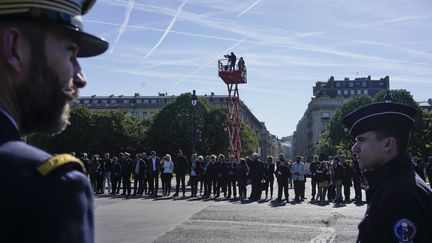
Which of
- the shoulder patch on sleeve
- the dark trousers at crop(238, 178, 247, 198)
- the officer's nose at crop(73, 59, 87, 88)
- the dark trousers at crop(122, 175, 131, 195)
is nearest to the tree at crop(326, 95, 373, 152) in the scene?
the dark trousers at crop(238, 178, 247, 198)

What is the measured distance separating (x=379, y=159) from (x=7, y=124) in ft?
8.21

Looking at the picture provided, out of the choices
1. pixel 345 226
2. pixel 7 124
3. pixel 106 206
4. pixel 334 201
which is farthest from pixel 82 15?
pixel 334 201

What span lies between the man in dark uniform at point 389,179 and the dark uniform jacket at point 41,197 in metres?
1.95

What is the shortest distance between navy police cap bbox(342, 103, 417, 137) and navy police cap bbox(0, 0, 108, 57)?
2183 millimetres

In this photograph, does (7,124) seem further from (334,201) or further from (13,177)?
(334,201)

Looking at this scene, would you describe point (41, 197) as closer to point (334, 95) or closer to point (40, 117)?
point (40, 117)

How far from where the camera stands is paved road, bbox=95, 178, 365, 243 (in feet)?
33.8

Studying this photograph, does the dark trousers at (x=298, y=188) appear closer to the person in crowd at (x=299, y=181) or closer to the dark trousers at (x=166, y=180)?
the person in crowd at (x=299, y=181)

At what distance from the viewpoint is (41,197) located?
1.29 meters

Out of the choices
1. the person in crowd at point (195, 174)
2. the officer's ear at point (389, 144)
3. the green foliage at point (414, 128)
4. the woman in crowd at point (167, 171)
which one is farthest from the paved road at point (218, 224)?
the green foliage at point (414, 128)

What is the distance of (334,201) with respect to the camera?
71.4 feet

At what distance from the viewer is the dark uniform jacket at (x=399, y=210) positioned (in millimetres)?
2717

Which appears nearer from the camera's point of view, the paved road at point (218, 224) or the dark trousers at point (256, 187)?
the paved road at point (218, 224)

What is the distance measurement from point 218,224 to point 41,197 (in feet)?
37.4
